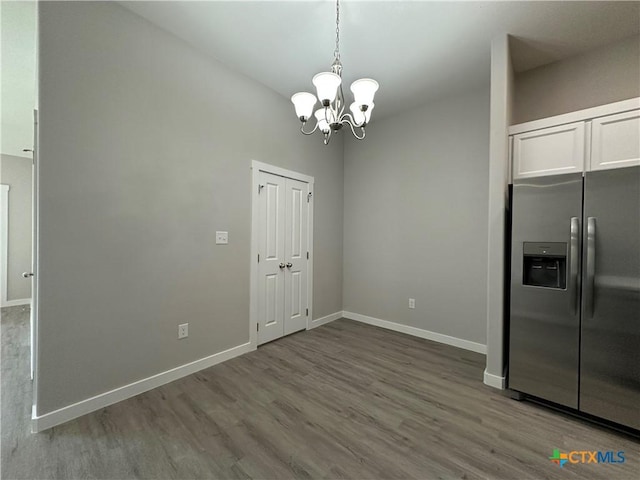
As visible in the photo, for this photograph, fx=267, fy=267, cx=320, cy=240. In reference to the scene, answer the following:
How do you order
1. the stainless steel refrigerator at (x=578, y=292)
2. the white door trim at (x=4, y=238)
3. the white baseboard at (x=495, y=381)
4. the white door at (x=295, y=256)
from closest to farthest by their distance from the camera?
the stainless steel refrigerator at (x=578, y=292)
the white baseboard at (x=495, y=381)
the white door at (x=295, y=256)
the white door trim at (x=4, y=238)

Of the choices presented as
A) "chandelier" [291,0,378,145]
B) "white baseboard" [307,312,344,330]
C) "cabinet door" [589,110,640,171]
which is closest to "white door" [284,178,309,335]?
"white baseboard" [307,312,344,330]

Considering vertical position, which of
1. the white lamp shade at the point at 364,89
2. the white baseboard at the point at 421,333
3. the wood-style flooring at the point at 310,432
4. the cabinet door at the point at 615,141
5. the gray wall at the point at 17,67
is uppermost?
the gray wall at the point at 17,67

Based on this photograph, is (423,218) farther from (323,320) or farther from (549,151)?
(323,320)

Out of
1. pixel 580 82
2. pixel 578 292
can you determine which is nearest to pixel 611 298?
pixel 578 292

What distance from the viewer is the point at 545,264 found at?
2.13 m

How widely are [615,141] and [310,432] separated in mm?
3009

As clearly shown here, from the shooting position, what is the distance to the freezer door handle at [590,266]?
1.86 meters

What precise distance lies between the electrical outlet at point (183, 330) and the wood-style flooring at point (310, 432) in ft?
1.27

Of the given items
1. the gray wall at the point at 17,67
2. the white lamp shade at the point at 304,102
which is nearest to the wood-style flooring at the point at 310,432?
the white lamp shade at the point at 304,102

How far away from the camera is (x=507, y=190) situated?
2377 millimetres

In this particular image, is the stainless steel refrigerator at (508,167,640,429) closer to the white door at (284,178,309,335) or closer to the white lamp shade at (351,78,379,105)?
the white lamp shade at (351,78,379,105)

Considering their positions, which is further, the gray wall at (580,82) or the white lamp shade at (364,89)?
the gray wall at (580,82)

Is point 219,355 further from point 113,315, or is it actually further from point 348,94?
point 348,94

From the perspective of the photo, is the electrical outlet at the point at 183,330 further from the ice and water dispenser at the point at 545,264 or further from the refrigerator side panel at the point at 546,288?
the ice and water dispenser at the point at 545,264
